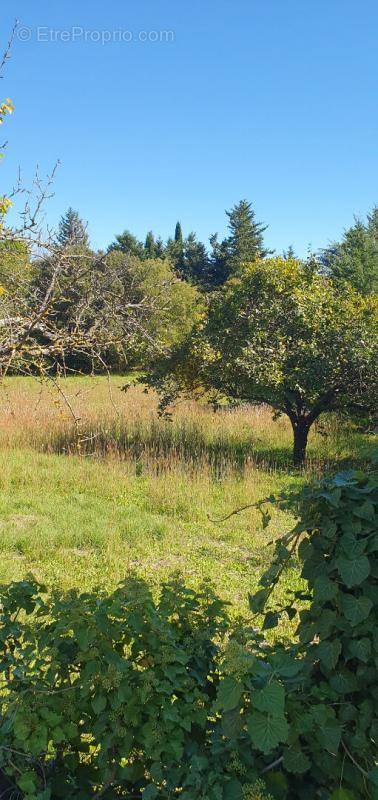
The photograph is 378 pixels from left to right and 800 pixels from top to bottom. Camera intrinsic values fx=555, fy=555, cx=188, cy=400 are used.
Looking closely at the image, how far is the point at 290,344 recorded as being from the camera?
9617mm

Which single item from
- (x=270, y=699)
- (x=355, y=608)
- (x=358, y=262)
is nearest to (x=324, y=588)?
(x=355, y=608)

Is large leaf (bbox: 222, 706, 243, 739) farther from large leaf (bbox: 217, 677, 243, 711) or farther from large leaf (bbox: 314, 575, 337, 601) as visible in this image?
large leaf (bbox: 314, 575, 337, 601)

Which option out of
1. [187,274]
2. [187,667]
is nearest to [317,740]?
[187,667]

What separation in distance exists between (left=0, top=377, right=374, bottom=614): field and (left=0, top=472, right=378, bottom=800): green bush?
254 centimetres

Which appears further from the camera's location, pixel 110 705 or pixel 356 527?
pixel 110 705

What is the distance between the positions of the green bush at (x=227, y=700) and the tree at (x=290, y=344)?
6.99 meters

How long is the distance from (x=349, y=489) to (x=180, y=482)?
22.1 feet

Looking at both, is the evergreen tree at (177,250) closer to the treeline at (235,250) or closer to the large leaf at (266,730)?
the treeline at (235,250)

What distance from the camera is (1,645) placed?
2.09 meters

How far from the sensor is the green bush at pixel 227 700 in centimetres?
155

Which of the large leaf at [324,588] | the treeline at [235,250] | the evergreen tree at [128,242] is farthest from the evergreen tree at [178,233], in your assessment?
the large leaf at [324,588]

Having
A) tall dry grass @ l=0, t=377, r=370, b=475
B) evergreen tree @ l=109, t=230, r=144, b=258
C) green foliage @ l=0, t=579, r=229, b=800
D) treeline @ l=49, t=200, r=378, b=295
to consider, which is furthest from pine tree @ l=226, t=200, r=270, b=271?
green foliage @ l=0, t=579, r=229, b=800

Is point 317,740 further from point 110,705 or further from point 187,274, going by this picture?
point 187,274

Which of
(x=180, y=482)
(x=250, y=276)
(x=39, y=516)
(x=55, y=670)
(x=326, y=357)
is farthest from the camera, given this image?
(x=250, y=276)
